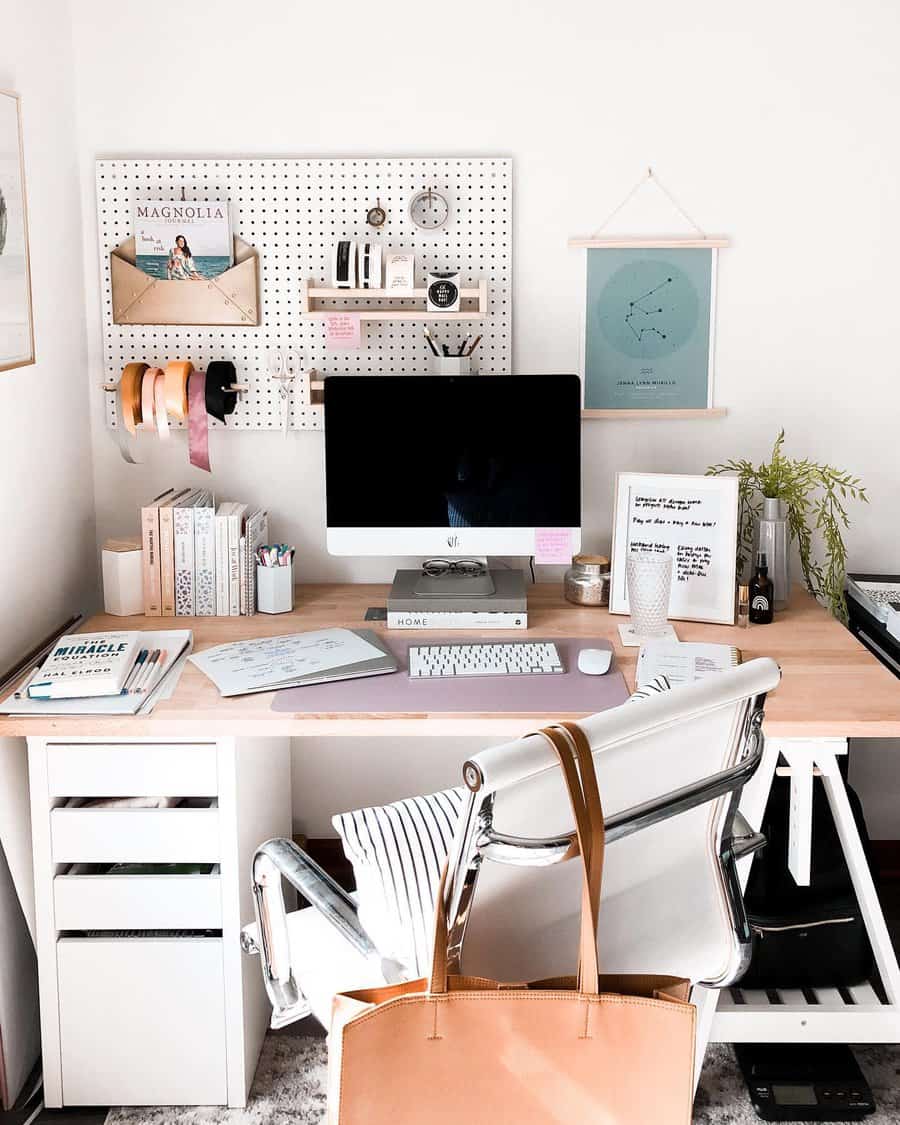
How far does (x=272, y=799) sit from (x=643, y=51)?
181 centimetres

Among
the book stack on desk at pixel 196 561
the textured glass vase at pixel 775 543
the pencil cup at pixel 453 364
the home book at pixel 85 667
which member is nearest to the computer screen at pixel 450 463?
the pencil cup at pixel 453 364

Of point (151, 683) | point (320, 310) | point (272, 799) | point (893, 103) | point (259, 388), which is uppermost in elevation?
point (893, 103)

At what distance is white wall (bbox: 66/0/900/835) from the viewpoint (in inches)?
98.7

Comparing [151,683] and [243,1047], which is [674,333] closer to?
[151,683]

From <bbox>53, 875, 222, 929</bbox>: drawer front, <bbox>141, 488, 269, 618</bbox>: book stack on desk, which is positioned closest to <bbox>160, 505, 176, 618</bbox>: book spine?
<bbox>141, 488, 269, 618</bbox>: book stack on desk

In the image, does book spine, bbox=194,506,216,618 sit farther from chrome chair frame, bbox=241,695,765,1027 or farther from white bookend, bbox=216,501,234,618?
chrome chair frame, bbox=241,695,765,1027

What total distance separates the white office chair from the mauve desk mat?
38cm

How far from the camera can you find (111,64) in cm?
253

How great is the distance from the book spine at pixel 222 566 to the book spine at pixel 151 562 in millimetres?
127

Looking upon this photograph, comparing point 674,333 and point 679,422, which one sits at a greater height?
point 674,333

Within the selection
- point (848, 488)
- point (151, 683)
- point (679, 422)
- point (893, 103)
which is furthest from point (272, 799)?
point (893, 103)

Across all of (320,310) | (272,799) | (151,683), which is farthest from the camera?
(320,310)

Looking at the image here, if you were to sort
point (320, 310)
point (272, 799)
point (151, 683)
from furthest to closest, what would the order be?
1. point (320, 310)
2. point (272, 799)
3. point (151, 683)

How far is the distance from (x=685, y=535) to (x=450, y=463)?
1.77 ft
